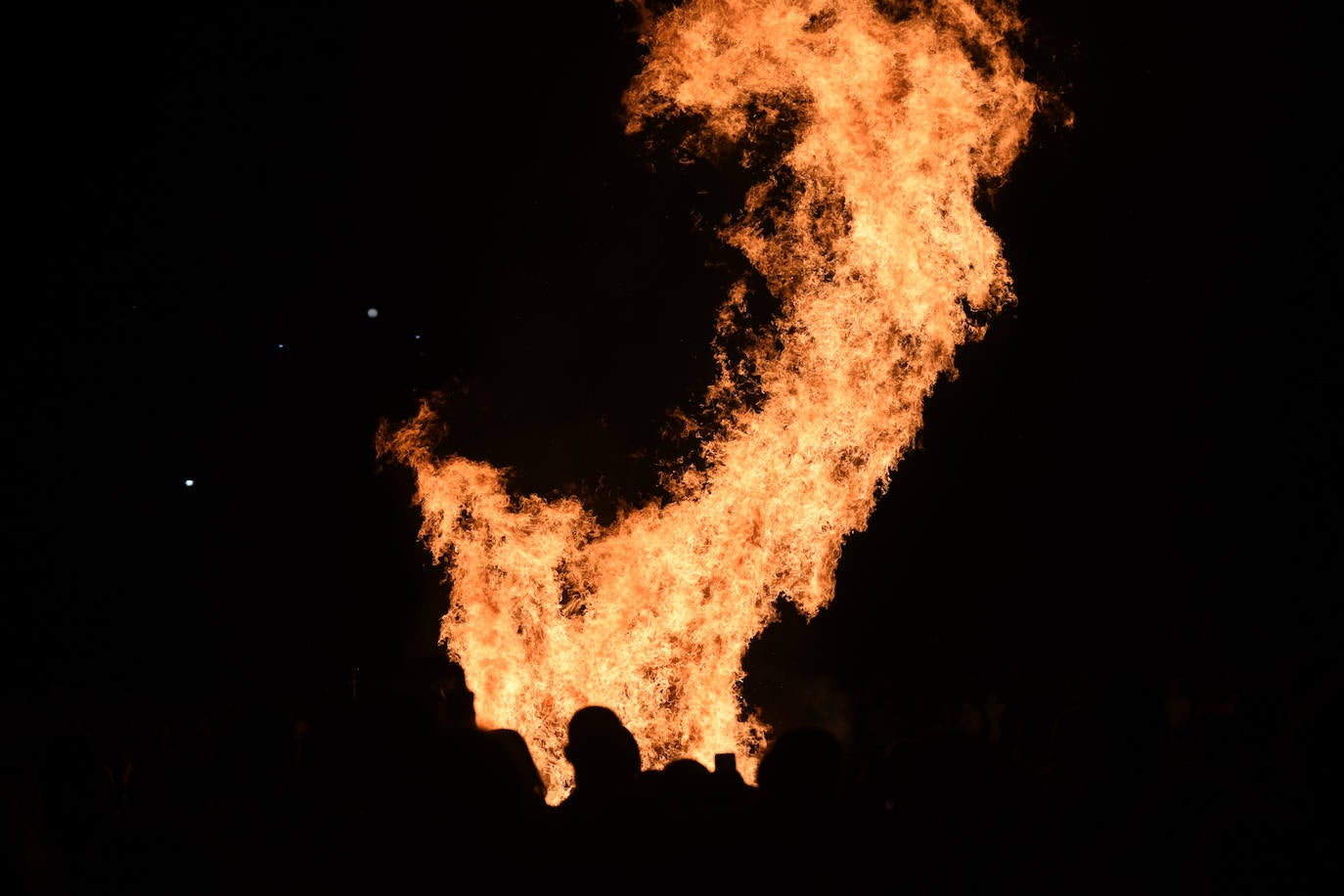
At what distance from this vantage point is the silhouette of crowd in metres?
1.88

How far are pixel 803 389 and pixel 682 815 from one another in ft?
15.6

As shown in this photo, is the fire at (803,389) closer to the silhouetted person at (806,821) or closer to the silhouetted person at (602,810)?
the silhouetted person at (602,810)

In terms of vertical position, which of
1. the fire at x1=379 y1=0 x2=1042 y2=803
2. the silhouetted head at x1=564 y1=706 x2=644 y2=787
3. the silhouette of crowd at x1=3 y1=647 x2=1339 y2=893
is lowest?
the silhouette of crowd at x1=3 y1=647 x2=1339 y2=893

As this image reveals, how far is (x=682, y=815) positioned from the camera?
280cm

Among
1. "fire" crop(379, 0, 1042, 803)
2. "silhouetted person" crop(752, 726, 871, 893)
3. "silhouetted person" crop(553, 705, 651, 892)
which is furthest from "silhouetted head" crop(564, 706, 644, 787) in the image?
"fire" crop(379, 0, 1042, 803)

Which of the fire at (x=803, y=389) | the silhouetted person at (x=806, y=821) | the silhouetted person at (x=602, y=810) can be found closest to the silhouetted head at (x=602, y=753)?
the silhouetted person at (x=602, y=810)

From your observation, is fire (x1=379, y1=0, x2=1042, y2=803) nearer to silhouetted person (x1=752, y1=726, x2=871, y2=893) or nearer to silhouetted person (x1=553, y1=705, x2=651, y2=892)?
silhouetted person (x1=553, y1=705, x2=651, y2=892)

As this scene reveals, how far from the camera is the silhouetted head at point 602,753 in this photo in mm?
3150

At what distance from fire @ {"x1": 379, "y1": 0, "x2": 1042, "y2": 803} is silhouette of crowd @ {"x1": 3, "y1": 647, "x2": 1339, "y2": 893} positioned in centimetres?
335

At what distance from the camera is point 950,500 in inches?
583

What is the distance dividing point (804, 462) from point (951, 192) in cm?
217

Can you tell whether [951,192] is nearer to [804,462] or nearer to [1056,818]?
[804,462]

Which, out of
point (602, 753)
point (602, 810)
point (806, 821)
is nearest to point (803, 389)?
point (602, 753)

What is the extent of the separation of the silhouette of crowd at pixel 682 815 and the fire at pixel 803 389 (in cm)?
335
